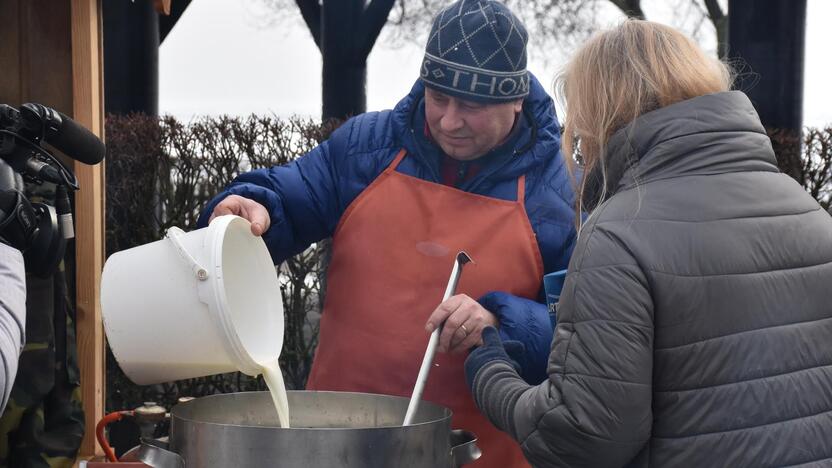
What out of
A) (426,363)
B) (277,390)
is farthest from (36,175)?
(426,363)

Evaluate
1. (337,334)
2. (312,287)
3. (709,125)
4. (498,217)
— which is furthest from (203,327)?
(312,287)

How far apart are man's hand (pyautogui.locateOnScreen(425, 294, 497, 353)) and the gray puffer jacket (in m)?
0.45

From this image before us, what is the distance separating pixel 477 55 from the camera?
270cm

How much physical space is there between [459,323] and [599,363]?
1.95ft

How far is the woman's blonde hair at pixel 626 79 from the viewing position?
2.02m

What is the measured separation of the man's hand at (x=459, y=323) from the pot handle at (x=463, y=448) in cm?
20

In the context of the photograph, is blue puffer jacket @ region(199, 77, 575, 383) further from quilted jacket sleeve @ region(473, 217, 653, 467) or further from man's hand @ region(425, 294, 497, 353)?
quilted jacket sleeve @ region(473, 217, 653, 467)

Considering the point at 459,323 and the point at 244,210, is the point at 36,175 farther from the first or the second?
the point at 459,323

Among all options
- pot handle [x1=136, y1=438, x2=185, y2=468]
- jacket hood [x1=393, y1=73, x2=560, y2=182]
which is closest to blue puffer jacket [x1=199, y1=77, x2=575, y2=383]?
jacket hood [x1=393, y1=73, x2=560, y2=182]

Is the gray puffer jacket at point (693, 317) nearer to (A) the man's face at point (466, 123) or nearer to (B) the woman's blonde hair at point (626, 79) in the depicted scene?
(B) the woman's blonde hair at point (626, 79)

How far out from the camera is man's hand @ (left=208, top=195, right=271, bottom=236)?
2658 millimetres

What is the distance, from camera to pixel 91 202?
10.7 ft

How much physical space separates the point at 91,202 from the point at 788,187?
2.07 m

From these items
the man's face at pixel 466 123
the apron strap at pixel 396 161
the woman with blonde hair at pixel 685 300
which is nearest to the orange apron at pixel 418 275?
the apron strap at pixel 396 161
